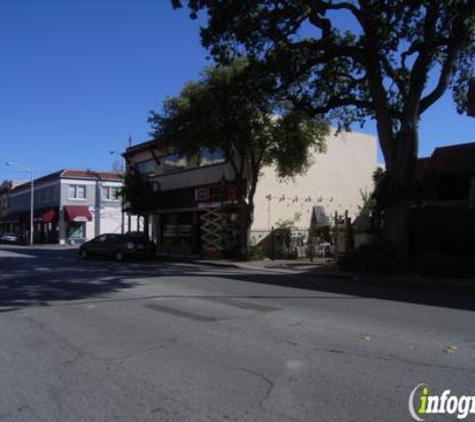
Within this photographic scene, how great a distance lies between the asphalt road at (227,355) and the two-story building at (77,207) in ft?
134

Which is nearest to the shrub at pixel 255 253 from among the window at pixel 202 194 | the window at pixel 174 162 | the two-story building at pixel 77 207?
the window at pixel 202 194

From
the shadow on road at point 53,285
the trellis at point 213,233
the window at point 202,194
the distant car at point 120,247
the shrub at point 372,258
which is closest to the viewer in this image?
the shadow on road at point 53,285

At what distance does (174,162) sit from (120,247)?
9250mm

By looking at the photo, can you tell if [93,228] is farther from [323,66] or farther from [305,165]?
[323,66]

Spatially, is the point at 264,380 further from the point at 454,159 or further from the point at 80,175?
Result: the point at 80,175

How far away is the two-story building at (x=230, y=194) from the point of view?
28.2 m

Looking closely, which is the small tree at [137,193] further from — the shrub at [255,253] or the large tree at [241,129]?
the shrub at [255,253]

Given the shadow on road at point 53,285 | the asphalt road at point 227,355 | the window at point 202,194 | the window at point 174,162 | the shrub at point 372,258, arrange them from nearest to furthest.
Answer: the asphalt road at point 227,355, the shadow on road at point 53,285, the shrub at point 372,258, the window at point 202,194, the window at point 174,162

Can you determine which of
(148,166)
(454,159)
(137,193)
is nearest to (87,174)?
(148,166)

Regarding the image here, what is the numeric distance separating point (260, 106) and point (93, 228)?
110 feet

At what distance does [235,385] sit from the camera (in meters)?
5.53

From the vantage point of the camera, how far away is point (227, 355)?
6.75 meters

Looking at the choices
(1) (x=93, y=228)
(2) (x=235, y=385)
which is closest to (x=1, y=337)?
(2) (x=235, y=385)

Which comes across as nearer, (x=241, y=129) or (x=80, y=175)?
(x=241, y=129)
